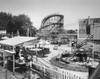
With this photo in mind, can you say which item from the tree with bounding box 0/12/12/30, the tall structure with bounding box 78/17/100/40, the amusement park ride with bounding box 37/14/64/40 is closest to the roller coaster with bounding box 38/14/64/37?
the amusement park ride with bounding box 37/14/64/40

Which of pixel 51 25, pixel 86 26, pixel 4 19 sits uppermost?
pixel 4 19

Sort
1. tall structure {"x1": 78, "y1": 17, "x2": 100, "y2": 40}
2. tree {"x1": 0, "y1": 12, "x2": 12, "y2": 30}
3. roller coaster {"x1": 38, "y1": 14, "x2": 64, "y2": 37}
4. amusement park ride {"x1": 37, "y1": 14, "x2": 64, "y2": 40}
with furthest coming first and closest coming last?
amusement park ride {"x1": 37, "y1": 14, "x2": 64, "y2": 40} → roller coaster {"x1": 38, "y1": 14, "x2": 64, "y2": 37} → tree {"x1": 0, "y1": 12, "x2": 12, "y2": 30} → tall structure {"x1": 78, "y1": 17, "x2": 100, "y2": 40}

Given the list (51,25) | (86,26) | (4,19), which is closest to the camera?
(86,26)

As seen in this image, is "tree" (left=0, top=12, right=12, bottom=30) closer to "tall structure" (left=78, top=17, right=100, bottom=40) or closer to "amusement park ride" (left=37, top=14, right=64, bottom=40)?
"amusement park ride" (left=37, top=14, right=64, bottom=40)

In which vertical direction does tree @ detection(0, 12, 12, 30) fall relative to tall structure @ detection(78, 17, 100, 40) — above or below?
above

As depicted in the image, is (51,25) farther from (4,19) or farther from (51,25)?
(4,19)

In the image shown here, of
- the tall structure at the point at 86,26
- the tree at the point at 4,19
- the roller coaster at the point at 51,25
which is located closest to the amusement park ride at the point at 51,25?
the roller coaster at the point at 51,25

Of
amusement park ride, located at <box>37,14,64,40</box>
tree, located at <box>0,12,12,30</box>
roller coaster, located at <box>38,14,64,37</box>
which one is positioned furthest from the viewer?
amusement park ride, located at <box>37,14,64,40</box>

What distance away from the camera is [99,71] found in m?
4.26

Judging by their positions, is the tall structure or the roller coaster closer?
the tall structure

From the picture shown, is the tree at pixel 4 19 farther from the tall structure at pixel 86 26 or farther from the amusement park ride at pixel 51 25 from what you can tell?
the tall structure at pixel 86 26

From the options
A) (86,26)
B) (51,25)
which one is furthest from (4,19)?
(86,26)

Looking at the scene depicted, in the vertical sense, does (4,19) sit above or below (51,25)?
above

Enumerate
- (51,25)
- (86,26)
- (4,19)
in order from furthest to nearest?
(51,25) < (4,19) < (86,26)
